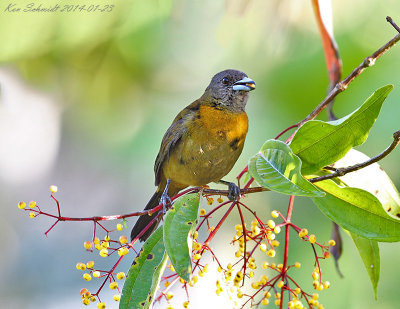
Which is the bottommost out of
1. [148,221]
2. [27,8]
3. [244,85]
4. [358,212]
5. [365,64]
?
[358,212]

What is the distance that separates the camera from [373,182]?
1.96 metres

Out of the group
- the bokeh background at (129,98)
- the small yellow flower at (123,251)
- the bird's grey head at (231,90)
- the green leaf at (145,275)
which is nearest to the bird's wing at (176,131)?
the bird's grey head at (231,90)

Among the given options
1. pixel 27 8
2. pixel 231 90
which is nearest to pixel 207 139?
pixel 231 90

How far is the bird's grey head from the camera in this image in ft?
8.95

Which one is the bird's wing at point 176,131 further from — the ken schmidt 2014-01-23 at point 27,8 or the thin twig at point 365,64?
the ken schmidt 2014-01-23 at point 27,8

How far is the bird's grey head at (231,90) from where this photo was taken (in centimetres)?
273

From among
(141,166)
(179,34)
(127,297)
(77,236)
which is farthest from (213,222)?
(127,297)

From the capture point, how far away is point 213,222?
4.17m

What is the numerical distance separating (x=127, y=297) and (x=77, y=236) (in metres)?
2.86

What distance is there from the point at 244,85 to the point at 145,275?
1.31 m

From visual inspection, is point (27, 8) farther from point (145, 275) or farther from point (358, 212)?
point (358, 212)

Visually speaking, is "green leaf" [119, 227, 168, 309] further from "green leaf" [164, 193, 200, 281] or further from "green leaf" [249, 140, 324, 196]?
"green leaf" [249, 140, 324, 196]

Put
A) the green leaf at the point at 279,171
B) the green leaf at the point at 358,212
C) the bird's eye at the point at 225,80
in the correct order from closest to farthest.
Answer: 1. the green leaf at the point at 279,171
2. the green leaf at the point at 358,212
3. the bird's eye at the point at 225,80

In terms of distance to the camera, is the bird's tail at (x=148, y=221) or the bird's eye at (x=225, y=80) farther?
the bird's eye at (x=225, y=80)
